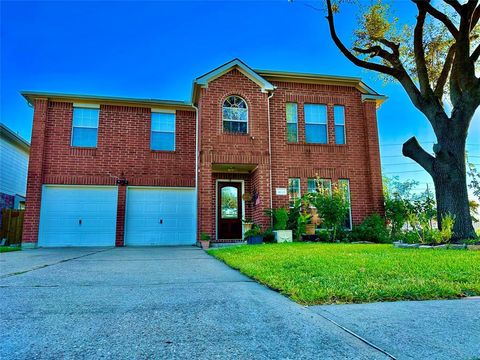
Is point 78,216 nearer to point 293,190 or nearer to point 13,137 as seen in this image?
point 13,137

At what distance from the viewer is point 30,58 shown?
1619cm

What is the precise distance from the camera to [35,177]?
11.7 m

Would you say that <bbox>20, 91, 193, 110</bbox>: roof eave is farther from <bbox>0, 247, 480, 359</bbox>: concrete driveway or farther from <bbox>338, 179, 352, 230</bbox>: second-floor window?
<bbox>0, 247, 480, 359</bbox>: concrete driveway

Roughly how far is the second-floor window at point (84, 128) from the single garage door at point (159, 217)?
240 cm

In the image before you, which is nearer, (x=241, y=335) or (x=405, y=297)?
(x=241, y=335)

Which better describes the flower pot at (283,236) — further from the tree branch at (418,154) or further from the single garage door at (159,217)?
the tree branch at (418,154)

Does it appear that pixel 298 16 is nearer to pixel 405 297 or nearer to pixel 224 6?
pixel 224 6

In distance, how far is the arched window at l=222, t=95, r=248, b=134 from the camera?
37.8 feet

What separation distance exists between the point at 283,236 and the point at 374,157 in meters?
5.23

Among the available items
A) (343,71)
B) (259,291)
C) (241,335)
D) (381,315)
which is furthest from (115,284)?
(343,71)

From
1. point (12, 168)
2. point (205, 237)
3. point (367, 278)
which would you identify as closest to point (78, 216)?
point (205, 237)

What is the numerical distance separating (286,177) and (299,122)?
2.25 m

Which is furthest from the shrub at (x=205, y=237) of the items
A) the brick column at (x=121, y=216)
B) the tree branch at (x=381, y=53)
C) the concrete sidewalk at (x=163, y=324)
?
the tree branch at (x=381, y=53)

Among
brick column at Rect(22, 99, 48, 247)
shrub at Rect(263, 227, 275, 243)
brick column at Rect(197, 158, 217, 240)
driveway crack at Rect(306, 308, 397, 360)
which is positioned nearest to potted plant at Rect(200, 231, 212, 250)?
brick column at Rect(197, 158, 217, 240)
